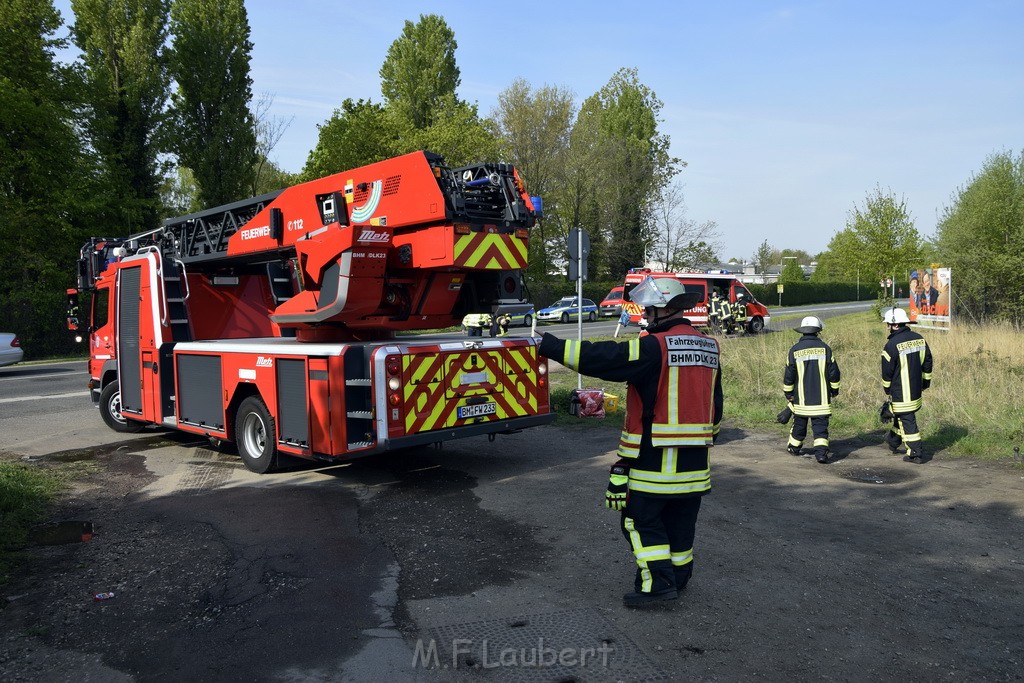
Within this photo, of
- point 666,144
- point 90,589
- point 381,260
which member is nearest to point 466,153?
point 666,144

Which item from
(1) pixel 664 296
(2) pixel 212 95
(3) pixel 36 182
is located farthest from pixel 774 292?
(1) pixel 664 296

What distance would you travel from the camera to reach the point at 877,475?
7.55 m

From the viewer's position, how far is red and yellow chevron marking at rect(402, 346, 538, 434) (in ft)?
22.9

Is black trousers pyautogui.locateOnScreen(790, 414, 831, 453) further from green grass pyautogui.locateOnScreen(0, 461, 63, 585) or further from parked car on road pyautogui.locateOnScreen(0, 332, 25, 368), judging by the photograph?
parked car on road pyautogui.locateOnScreen(0, 332, 25, 368)

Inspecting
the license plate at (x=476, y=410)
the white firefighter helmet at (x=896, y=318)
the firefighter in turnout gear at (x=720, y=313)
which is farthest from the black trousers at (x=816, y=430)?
the firefighter in turnout gear at (x=720, y=313)

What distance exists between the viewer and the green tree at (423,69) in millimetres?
42500

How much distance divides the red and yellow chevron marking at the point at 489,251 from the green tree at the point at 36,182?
2171 cm

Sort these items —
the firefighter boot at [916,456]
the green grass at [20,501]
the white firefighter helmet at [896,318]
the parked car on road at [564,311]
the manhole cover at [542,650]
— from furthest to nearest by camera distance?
the parked car on road at [564,311], the white firefighter helmet at [896,318], the firefighter boot at [916,456], the green grass at [20,501], the manhole cover at [542,650]

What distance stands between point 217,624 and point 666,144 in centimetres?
4771

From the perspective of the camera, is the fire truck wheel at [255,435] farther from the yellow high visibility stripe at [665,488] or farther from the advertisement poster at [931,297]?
the advertisement poster at [931,297]

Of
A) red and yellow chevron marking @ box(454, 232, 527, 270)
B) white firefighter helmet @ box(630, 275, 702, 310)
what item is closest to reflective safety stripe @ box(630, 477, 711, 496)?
white firefighter helmet @ box(630, 275, 702, 310)

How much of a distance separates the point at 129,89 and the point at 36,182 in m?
6.67

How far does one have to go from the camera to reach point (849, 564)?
16.4ft

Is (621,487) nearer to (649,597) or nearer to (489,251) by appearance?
(649,597)
